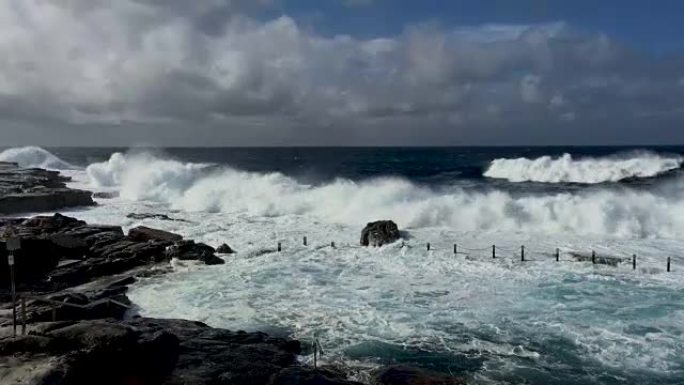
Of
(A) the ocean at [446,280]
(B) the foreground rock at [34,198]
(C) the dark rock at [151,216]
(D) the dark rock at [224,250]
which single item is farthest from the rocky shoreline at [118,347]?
(B) the foreground rock at [34,198]

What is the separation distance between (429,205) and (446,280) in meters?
14.1

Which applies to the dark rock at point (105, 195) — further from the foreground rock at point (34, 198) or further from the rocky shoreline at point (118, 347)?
the rocky shoreline at point (118, 347)

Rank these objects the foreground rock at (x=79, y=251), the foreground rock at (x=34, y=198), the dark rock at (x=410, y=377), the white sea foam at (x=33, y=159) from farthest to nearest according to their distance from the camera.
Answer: the white sea foam at (x=33, y=159)
the foreground rock at (x=34, y=198)
the foreground rock at (x=79, y=251)
the dark rock at (x=410, y=377)

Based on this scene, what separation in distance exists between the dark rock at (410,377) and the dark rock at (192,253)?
14.3m

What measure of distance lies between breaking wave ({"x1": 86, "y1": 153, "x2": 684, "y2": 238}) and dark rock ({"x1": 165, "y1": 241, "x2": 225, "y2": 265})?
12880 mm

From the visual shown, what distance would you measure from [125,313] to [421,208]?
2213 cm

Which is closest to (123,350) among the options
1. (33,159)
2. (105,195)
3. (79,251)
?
(79,251)

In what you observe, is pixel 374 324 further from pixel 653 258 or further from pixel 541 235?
pixel 541 235

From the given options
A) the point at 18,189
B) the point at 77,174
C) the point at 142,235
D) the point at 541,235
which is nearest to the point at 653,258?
the point at 541,235

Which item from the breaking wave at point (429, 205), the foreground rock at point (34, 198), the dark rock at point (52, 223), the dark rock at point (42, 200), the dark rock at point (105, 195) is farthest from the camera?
the dark rock at point (105, 195)

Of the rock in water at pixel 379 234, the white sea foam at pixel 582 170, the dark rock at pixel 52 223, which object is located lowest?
the rock in water at pixel 379 234

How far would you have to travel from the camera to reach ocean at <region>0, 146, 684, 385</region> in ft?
48.3

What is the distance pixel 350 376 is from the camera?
42.5ft

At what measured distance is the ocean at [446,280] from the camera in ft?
48.3
